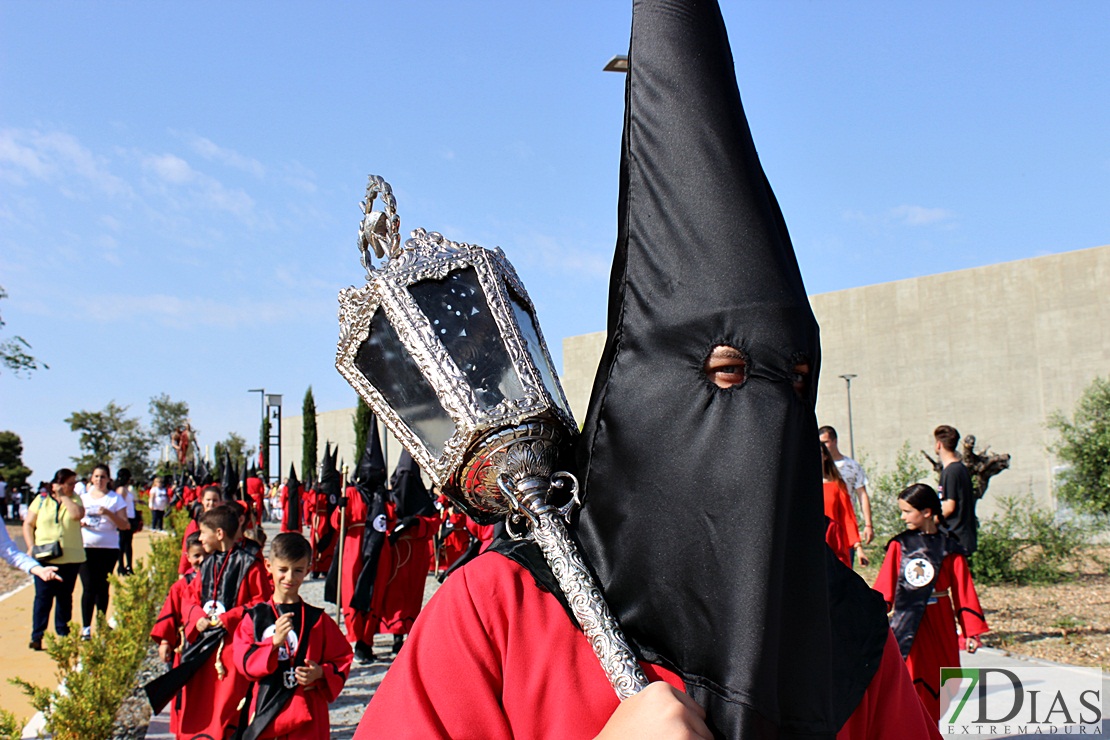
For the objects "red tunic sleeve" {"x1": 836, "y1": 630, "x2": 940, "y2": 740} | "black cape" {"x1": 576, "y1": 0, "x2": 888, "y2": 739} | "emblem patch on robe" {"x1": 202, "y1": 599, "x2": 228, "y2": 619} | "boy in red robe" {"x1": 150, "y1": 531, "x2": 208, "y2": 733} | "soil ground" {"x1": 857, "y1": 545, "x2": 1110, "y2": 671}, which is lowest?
"soil ground" {"x1": 857, "y1": 545, "x2": 1110, "y2": 671}

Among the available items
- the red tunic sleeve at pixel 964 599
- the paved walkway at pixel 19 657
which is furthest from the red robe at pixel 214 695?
the red tunic sleeve at pixel 964 599

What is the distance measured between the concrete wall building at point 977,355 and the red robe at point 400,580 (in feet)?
42.8

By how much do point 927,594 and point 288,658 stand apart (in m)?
4.06

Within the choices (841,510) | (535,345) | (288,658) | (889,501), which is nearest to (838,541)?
(841,510)

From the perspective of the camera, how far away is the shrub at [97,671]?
5750mm

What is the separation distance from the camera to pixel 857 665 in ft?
5.74

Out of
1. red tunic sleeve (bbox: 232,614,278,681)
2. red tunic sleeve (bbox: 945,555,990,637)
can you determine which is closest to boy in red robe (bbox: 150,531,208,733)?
red tunic sleeve (bbox: 232,614,278,681)

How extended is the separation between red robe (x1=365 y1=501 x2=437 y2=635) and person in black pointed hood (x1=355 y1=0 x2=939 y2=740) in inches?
357

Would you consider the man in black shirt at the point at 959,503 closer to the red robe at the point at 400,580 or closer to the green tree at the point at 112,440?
the red robe at the point at 400,580

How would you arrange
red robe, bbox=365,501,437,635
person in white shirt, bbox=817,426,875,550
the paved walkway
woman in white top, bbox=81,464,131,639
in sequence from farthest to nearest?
1. woman in white top, bbox=81,464,131,639
2. red robe, bbox=365,501,437,635
3. person in white shirt, bbox=817,426,875,550
4. the paved walkway

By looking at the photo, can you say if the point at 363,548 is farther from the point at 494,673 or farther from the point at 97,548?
the point at 494,673

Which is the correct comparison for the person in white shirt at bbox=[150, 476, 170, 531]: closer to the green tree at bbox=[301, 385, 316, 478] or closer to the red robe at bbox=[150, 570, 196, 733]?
the green tree at bbox=[301, 385, 316, 478]

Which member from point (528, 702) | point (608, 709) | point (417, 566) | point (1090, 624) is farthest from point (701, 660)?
point (1090, 624)

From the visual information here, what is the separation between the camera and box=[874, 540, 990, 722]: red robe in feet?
20.0
